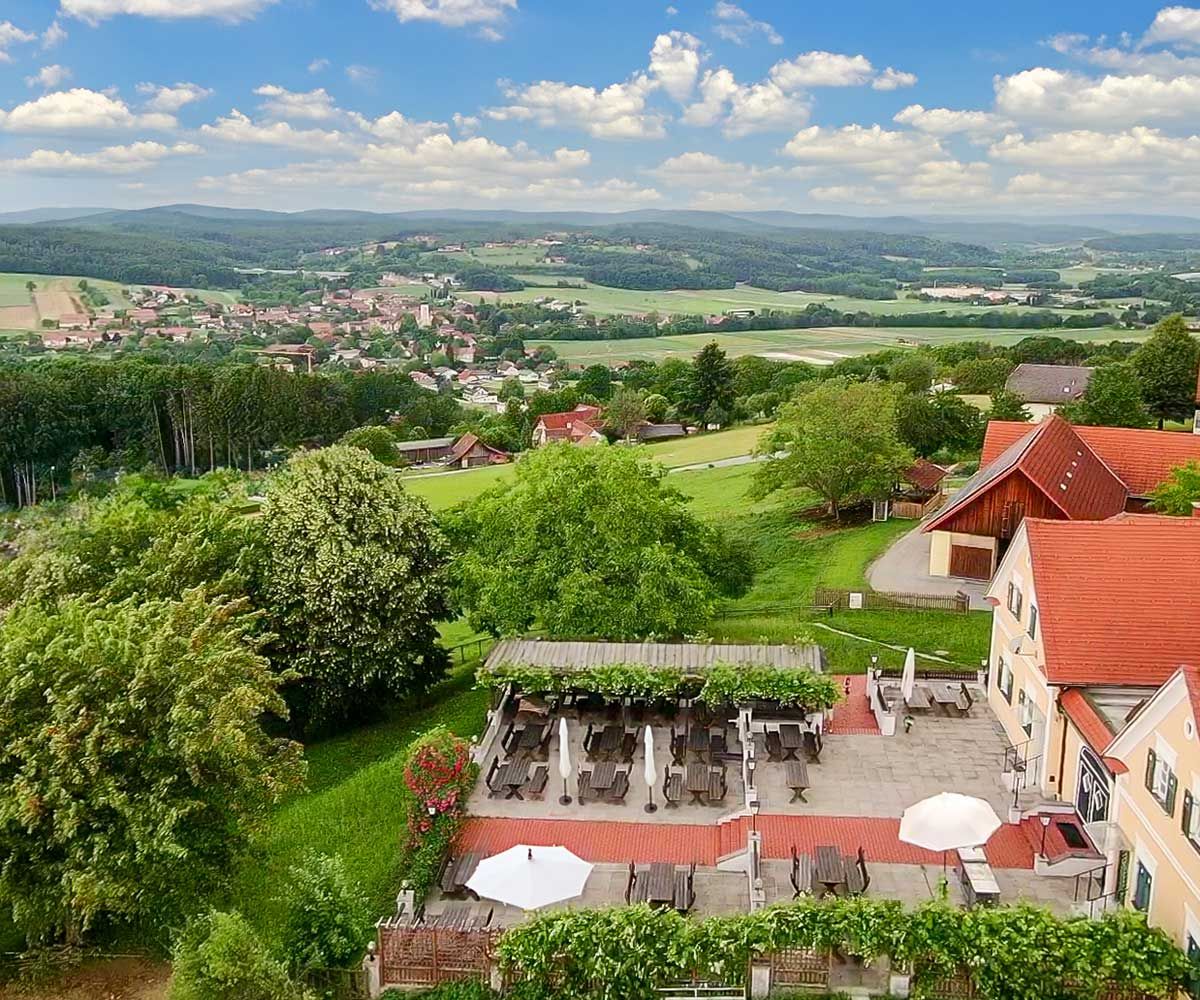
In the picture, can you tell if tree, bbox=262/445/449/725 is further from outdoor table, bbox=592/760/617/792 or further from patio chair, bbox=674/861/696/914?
patio chair, bbox=674/861/696/914

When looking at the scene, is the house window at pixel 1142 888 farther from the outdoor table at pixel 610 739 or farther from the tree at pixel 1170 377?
the tree at pixel 1170 377

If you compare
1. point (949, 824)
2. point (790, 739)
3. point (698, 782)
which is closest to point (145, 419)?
point (790, 739)

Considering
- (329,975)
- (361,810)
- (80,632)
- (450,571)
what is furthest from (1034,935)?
(450,571)

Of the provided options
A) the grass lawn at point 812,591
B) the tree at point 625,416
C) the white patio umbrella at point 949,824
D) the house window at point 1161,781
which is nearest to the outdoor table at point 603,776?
the white patio umbrella at point 949,824

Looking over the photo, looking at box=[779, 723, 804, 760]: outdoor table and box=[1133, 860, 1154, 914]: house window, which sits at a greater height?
box=[1133, 860, 1154, 914]: house window

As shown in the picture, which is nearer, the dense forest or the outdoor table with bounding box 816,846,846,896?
the outdoor table with bounding box 816,846,846,896

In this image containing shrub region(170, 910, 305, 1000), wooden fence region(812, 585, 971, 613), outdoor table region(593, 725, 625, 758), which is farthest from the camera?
wooden fence region(812, 585, 971, 613)

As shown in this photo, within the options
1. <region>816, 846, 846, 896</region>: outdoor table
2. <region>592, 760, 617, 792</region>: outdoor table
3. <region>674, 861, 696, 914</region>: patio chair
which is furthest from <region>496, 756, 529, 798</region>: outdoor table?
<region>816, 846, 846, 896</region>: outdoor table
